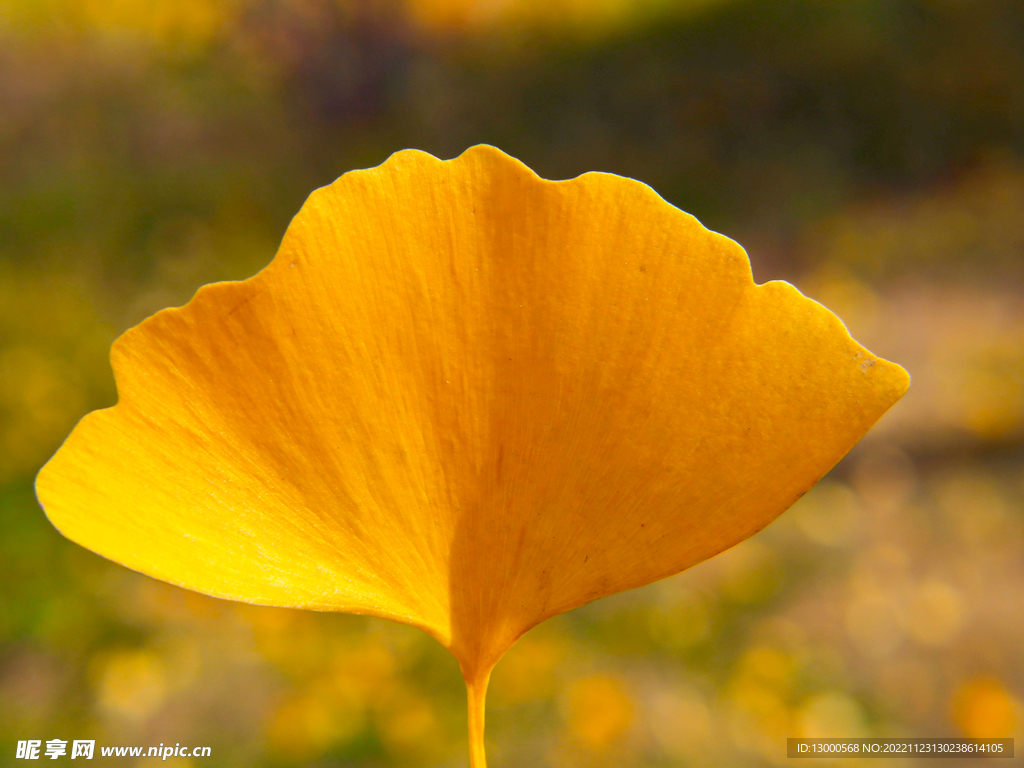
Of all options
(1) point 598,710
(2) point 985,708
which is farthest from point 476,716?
(2) point 985,708

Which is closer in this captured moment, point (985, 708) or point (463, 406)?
point (463, 406)

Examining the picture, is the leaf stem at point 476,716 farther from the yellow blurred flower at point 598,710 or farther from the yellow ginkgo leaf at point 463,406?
the yellow blurred flower at point 598,710

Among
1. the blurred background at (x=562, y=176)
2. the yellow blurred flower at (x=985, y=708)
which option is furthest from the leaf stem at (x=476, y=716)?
the yellow blurred flower at (x=985, y=708)

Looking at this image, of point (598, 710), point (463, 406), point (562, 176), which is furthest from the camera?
point (562, 176)

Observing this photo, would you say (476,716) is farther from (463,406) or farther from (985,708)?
(985,708)

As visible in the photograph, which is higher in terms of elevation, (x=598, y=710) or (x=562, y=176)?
(x=562, y=176)

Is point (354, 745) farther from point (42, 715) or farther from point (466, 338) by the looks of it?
point (466, 338)
